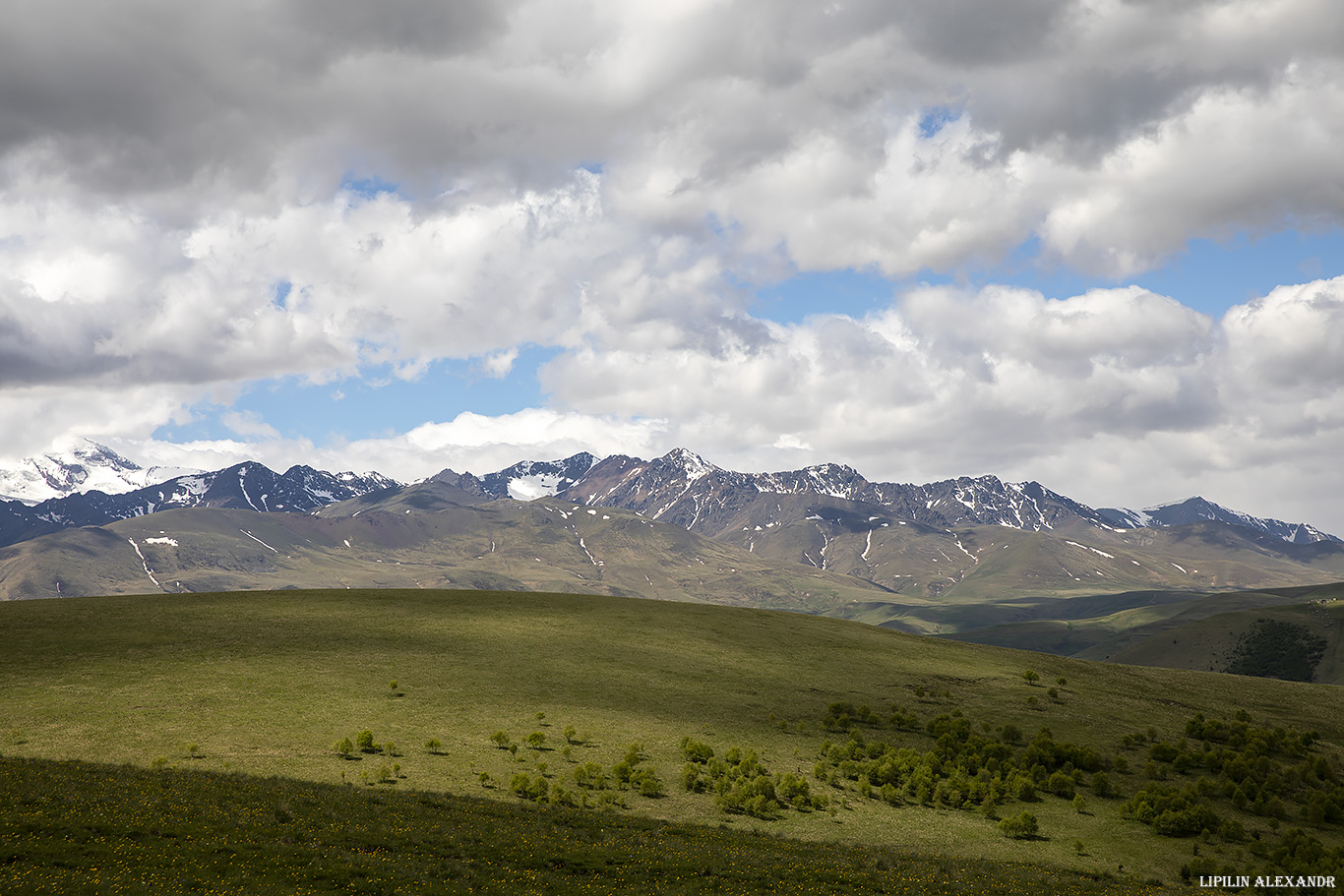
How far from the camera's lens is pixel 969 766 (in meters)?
60.5

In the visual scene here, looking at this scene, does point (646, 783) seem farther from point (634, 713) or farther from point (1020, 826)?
point (1020, 826)

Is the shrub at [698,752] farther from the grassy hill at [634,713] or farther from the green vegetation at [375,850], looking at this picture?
the green vegetation at [375,850]

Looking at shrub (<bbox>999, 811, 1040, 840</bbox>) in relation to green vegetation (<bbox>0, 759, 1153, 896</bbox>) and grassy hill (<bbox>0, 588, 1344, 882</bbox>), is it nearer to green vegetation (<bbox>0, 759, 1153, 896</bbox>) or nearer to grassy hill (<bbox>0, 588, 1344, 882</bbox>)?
grassy hill (<bbox>0, 588, 1344, 882</bbox>)

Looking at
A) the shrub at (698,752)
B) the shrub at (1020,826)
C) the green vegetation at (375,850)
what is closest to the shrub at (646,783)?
the green vegetation at (375,850)

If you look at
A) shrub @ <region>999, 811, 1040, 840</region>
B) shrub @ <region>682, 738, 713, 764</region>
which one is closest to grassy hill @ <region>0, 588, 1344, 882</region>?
shrub @ <region>682, 738, 713, 764</region>

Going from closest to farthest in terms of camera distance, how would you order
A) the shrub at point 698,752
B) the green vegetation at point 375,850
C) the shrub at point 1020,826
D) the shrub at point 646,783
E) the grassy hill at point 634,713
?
the green vegetation at point 375,850 < the grassy hill at point 634,713 < the shrub at point 1020,826 < the shrub at point 646,783 < the shrub at point 698,752

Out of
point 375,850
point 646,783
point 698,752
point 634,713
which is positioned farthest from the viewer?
point 634,713

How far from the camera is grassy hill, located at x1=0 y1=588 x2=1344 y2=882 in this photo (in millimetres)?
49656

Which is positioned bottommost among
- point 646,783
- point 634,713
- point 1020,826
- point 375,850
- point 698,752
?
point 1020,826

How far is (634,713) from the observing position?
65.2m

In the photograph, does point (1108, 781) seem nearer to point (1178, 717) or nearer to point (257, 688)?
point (1178, 717)

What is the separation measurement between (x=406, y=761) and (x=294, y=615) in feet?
151

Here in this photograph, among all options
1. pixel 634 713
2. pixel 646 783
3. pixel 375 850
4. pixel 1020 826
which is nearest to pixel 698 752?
pixel 646 783

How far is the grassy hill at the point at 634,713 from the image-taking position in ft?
163
